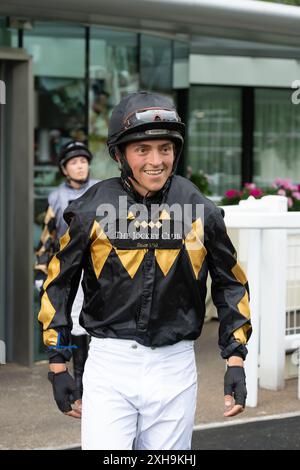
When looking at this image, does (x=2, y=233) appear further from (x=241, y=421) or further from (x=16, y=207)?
(x=241, y=421)

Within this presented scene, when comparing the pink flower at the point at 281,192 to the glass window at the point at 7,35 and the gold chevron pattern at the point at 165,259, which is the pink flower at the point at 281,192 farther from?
the gold chevron pattern at the point at 165,259

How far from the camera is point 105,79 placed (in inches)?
361

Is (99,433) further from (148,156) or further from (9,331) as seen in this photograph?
(9,331)

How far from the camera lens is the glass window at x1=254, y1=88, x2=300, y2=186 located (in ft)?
47.1

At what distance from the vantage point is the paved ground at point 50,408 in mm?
5656

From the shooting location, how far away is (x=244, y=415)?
6.29m

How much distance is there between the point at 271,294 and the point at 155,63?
3.56 metres

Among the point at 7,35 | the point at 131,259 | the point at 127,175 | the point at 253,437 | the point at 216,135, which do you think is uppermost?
the point at 7,35

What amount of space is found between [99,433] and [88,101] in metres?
6.17

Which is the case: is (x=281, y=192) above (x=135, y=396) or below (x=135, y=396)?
above

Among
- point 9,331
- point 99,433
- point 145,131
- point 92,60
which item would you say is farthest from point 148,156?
point 92,60

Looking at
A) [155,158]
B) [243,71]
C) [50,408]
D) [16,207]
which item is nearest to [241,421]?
[50,408]

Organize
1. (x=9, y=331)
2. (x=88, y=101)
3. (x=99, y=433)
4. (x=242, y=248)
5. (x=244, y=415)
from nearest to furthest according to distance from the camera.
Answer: (x=99, y=433)
(x=244, y=415)
(x=9, y=331)
(x=242, y=248)
(x=88, y=101)

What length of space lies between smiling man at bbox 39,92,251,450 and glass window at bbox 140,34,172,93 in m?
6.12
